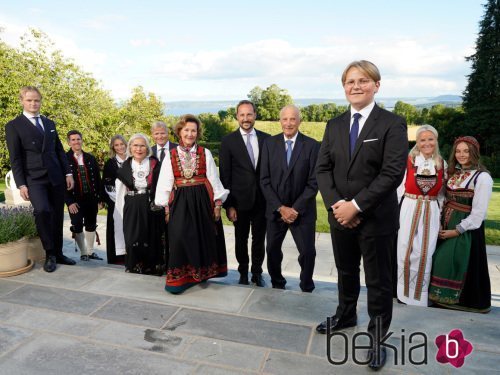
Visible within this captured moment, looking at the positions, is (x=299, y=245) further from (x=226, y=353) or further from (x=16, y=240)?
(x=16, y=240)

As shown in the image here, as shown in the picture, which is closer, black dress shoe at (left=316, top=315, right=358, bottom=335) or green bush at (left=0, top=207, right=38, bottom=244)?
black dress shoe at (left=316, top=315, right=358, bottom=335)

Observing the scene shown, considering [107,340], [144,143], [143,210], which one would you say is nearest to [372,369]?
[107,340]

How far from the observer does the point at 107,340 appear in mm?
A: 2717

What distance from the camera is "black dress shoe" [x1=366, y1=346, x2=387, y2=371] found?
95.0 inches

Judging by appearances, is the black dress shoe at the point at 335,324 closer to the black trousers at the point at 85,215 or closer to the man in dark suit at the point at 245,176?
Answer: the man in dark suit at the point at 245,176

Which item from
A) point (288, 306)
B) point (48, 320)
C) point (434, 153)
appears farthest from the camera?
point (434, 153)

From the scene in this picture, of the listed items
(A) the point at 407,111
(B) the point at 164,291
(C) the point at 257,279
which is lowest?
(C) the point at 257,279

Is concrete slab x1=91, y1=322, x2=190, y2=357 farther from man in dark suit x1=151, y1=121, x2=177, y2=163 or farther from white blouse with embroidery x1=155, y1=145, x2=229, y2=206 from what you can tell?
man in dark suit x1=151, y1=121, x2=177, y2=163

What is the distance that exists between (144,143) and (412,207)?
10.0ft

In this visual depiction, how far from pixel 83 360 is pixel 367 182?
2162 millimetres

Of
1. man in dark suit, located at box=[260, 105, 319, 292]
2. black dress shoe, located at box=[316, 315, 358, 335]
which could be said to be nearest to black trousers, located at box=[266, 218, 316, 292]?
man in dark suit, located at box=[260, 105, 319, 292]

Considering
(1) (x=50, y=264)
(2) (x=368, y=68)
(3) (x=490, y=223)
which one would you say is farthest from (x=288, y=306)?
(3) (x=490, y=223)

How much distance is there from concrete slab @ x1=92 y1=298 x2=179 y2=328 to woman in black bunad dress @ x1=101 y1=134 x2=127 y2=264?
6.17ft

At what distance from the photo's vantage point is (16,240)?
Result: 395 cm
